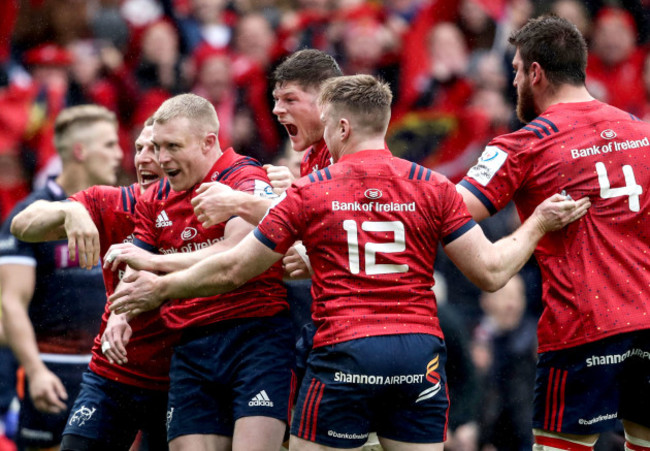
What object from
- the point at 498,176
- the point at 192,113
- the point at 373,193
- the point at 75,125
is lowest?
the point at 373,193

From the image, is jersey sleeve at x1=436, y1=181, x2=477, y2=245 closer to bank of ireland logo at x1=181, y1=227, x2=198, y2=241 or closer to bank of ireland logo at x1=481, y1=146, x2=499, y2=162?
bank of ireland logo at x1=481, y1=146, x2=499, y2=162

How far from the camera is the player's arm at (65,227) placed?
536 cm

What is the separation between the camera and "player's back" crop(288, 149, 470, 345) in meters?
4.55

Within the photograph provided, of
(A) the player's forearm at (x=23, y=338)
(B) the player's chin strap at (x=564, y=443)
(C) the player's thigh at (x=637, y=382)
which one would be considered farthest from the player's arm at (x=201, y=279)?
(A) the player's forearm at (x=23, y=338)

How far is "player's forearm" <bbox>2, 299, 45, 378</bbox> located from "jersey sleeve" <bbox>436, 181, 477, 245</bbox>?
12.8 feet

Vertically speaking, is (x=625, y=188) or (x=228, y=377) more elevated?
(x=625, y=188)

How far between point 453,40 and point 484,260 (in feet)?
22.8

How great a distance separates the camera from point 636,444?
5.13m

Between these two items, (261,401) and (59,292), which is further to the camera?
(59,292)

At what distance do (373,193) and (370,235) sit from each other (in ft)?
0.68

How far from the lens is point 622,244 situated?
4965mm

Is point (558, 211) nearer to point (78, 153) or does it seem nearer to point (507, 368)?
point (507, 368)

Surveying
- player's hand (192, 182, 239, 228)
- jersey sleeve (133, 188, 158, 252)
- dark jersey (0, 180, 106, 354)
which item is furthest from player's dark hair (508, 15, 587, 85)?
dark jersey (0, 180, 106, 354)

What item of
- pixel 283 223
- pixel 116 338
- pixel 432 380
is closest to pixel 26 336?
pixel 116 338
